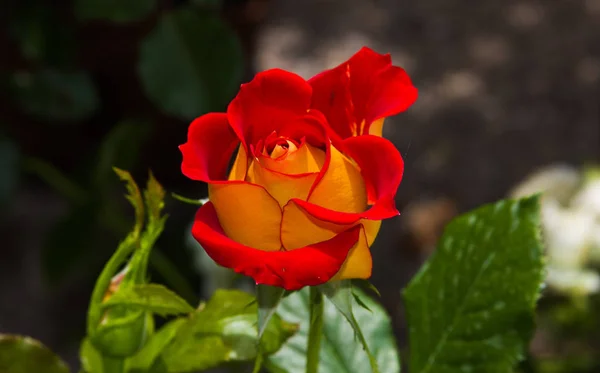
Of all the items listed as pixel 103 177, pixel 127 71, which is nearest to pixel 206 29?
pixel 103 177

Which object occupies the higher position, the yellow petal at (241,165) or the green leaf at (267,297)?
the yellow petal at (241,165)

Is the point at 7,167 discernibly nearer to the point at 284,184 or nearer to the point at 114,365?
the point at 114,365

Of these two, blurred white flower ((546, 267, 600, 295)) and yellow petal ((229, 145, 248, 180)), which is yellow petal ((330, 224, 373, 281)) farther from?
blurred white flower ((546, 267, 600, 295))

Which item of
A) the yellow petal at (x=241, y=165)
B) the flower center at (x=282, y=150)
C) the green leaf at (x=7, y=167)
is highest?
the green leaf at (x=7, y=167)

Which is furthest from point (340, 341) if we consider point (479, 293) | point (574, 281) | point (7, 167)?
point (7, 167)

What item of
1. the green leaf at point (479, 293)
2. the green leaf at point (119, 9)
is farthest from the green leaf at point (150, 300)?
the green leaf at point (119, 9)

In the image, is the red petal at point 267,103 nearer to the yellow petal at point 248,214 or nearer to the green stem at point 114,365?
the yellow petal at point 248,214

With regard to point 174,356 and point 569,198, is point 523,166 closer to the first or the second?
point 569,198
